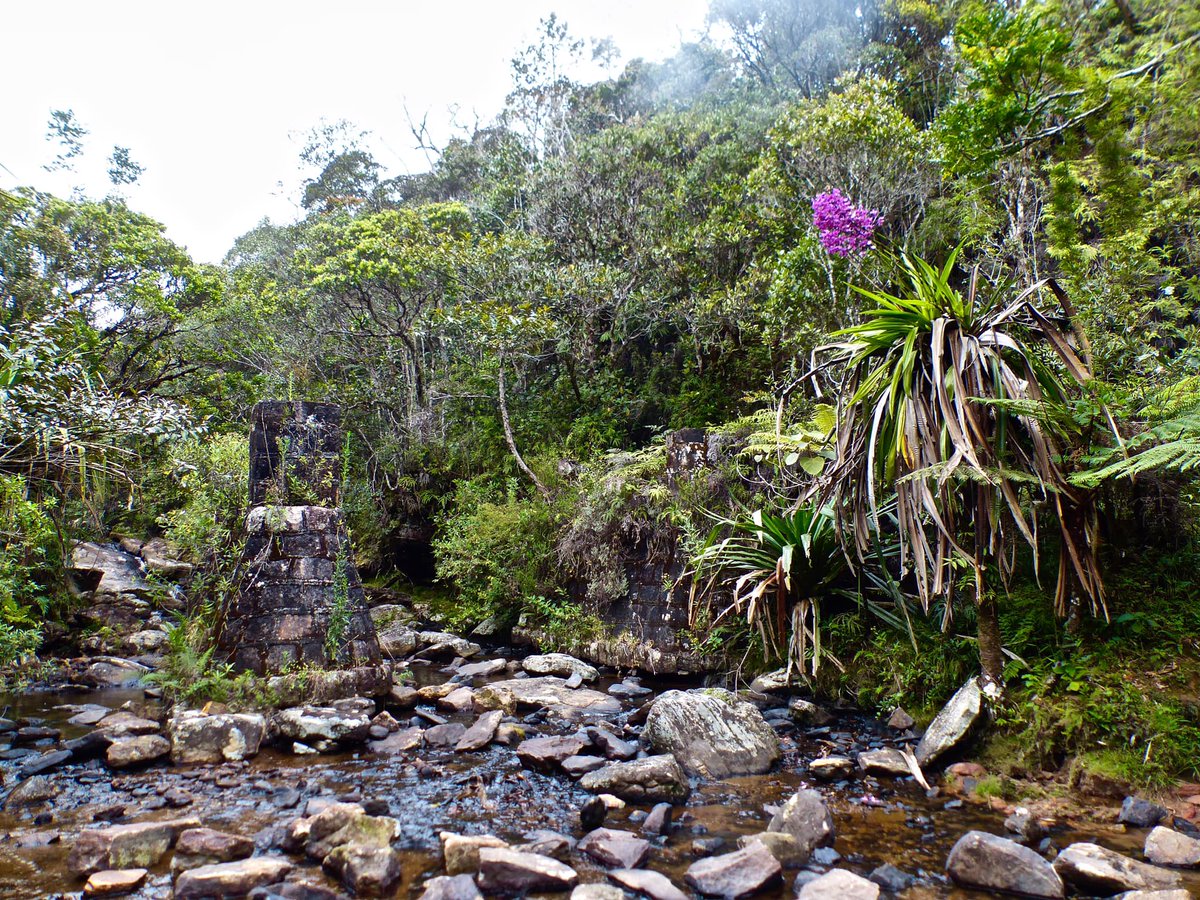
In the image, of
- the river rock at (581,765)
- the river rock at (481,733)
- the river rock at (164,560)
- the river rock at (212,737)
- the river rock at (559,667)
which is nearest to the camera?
the river rock at (581,765)

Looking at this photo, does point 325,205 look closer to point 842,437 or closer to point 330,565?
point 330,565

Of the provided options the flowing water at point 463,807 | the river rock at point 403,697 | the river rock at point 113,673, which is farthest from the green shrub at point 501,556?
the flowing water at point 463,807

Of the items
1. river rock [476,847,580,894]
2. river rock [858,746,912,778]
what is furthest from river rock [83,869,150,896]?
river rock [858,746,912,778]

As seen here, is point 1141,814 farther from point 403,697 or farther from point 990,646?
point 403,697

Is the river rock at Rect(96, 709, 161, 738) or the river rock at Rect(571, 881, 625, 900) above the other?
the river rock at Rect(571, 881, 625, 900)

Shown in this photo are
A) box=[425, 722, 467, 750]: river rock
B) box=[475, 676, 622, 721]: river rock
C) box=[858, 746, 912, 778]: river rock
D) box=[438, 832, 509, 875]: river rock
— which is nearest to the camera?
box=[438, 832, 509, 875]: river rock

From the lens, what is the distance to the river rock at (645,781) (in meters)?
3.53

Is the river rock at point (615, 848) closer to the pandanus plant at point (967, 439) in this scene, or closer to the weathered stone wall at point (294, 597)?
the pandanus plant at point (967, 439)

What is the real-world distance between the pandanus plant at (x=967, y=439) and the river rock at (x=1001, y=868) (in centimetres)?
126

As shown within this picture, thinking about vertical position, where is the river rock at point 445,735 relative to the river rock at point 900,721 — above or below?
below

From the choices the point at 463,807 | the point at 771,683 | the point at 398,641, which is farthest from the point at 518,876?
the point at 398,641

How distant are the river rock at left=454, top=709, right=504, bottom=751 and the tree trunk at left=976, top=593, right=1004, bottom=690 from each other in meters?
3.15

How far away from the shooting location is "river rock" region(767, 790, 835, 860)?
9.57ft

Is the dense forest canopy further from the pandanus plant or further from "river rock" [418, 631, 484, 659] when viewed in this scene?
"river rock" [418, 631, 484, 659]
